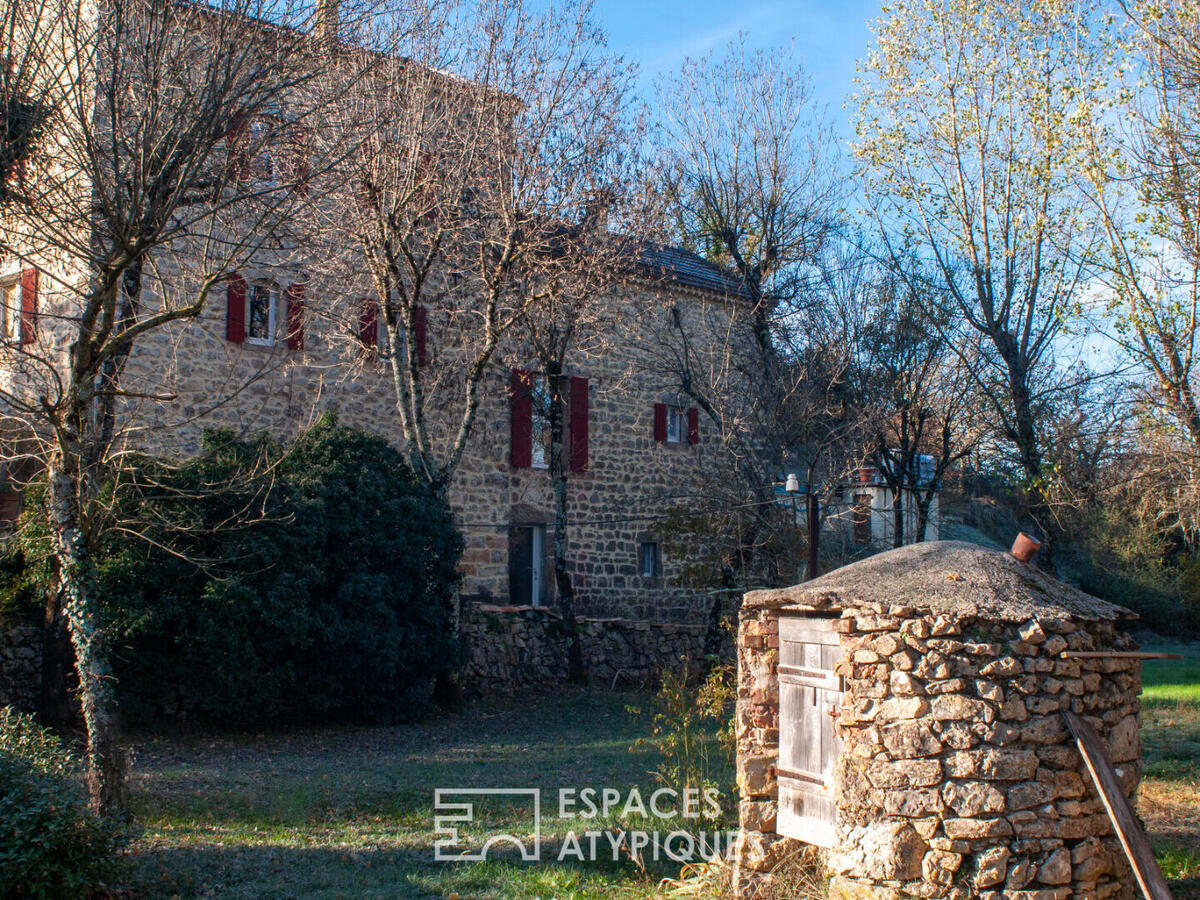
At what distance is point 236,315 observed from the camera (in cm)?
1638

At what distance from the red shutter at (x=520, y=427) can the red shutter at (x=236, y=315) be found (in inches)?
206

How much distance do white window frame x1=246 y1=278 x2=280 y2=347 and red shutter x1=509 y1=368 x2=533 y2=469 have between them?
4.66 m

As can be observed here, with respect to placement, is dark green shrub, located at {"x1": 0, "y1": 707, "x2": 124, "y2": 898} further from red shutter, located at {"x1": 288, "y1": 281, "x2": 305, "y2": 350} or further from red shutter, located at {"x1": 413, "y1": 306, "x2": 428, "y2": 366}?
red shutter, located at {"x1": 413, "y1": 306, "x2": 428, "y2": 366}

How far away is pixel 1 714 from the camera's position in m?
8.02

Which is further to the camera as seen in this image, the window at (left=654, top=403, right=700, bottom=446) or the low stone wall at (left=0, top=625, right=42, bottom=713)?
the window at (left=654, top=403, right=700, bottom=446)

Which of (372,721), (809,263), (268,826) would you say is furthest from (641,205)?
(268,826)

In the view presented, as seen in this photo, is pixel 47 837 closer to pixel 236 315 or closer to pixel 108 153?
pixel 108 153

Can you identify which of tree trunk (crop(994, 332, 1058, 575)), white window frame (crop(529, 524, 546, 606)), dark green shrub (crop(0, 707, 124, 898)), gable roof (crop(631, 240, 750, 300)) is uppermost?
gable roof (crop(631, 240, 750, 300))

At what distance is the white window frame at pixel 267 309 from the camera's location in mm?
16500

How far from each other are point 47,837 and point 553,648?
12.7m

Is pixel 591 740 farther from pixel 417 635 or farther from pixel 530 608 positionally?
pixel 530 608

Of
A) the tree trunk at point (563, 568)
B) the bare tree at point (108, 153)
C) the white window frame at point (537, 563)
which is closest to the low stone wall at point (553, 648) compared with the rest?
the tree trunk at point (563, 568)

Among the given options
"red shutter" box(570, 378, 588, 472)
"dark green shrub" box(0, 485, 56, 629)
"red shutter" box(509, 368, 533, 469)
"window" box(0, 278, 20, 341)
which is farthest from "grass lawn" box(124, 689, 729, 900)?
"red shutter" box(570, 378, 588, 472)

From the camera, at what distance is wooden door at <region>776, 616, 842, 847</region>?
6656 mm
